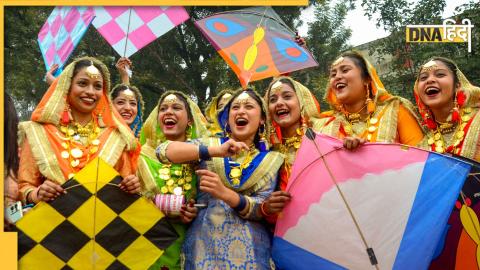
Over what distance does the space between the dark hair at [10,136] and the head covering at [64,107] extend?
1.17 meters

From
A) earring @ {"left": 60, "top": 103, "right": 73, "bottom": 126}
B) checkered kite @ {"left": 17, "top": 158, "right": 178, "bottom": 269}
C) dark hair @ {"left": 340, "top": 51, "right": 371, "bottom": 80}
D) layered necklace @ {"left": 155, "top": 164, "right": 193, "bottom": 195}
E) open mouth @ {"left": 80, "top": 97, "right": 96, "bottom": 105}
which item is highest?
dark hair @ {"left": 340, "top": 51, "right": 371, "bottom": 80}

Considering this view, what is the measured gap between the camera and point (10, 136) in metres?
2.31

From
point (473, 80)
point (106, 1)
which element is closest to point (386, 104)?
point (106, 1)

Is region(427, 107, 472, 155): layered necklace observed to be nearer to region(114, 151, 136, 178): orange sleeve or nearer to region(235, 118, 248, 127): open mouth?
region(235, 118, 248, 127): open mouth

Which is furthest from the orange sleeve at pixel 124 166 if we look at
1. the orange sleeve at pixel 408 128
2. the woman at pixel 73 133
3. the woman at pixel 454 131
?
the woman at pixel 454 131

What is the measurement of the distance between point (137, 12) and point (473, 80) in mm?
5844

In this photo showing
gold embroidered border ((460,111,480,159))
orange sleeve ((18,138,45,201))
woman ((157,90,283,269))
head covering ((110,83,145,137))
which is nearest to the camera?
woman ((157,90,283,269))

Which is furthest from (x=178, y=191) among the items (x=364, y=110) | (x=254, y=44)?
(x=254, y=44)

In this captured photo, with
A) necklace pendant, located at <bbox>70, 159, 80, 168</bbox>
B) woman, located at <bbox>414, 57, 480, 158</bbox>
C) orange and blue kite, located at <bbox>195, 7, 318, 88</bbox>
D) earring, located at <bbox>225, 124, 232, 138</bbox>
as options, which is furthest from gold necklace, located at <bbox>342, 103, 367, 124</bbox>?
necklace pendant, located at <bbox>70, 159, 80, 168</bbox>

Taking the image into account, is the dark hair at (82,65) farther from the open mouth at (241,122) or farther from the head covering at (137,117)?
the head covering at (137,117)

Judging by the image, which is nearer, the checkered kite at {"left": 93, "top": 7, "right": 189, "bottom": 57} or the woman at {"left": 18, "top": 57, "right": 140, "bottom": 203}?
the woman at {"left": 18, "top": 57, "right": 140, "bottom": 203}

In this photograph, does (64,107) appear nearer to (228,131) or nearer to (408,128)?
(228,131)

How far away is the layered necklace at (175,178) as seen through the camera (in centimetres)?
361

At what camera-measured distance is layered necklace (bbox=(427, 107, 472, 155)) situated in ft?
11.5
